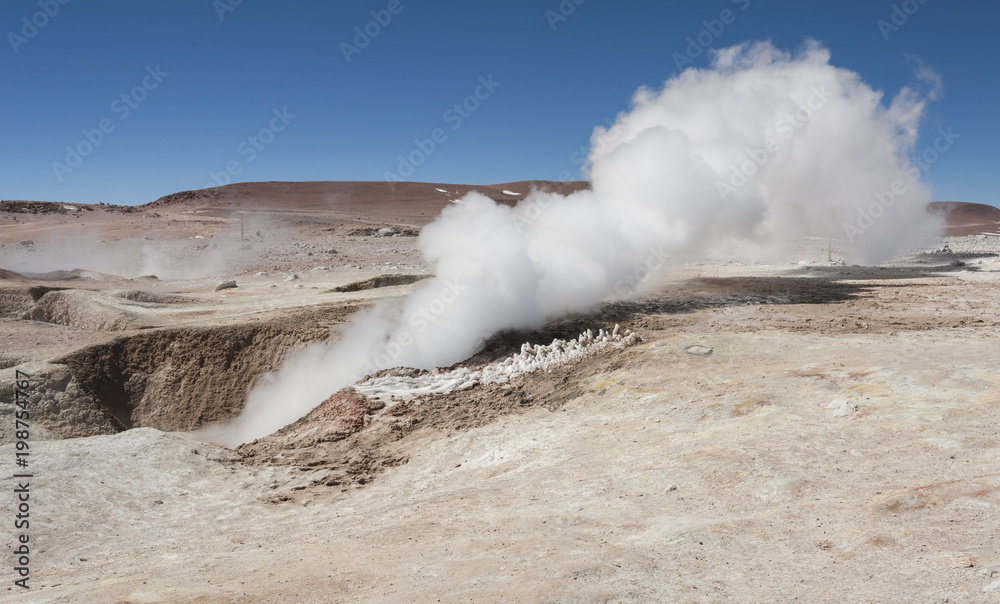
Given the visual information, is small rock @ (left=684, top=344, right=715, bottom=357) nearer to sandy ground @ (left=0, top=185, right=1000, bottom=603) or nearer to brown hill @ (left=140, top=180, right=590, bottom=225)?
sandy ground @ (left=0, top=185, right=1000, bottom=603)

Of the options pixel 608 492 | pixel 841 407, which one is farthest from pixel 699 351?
pixel 608 492

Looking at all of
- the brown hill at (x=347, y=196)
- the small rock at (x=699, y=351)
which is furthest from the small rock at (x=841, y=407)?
the brown hill at (x=347, y=196)

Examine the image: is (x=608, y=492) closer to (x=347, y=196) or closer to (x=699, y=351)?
(x=699, y=351)

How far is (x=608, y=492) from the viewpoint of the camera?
201 inches

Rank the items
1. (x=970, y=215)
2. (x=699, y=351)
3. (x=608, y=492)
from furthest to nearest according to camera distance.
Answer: (x=970, y=215), (x=699, y=351), (x=608, y=492)

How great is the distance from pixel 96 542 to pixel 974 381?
8.32m

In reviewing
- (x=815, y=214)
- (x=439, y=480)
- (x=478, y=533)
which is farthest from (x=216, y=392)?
(x=815, y=214)

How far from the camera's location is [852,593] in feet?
10.4

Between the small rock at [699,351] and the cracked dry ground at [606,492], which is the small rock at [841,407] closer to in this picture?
the cracked dry ground at [606,492]

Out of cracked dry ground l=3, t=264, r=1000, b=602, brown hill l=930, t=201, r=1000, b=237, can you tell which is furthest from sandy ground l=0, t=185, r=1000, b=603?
brown hill l=930, t=201, r=1000, b=237

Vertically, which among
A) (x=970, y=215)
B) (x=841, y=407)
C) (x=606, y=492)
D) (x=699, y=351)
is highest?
(x=970, y=215)

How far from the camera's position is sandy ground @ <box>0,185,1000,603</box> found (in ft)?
A: 11.7

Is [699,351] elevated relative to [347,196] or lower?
lower

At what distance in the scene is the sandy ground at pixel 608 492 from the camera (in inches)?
140
